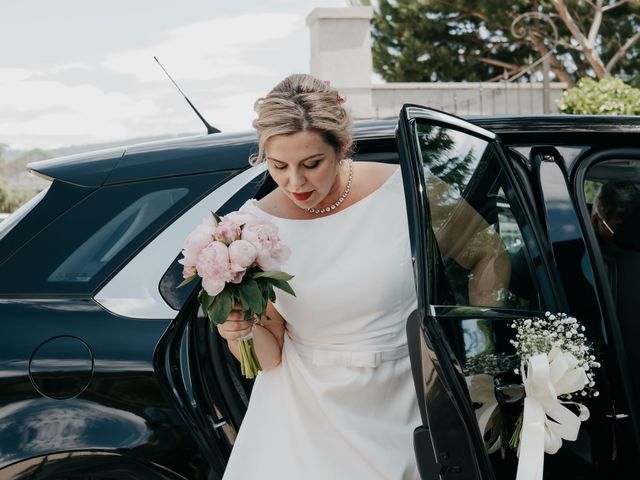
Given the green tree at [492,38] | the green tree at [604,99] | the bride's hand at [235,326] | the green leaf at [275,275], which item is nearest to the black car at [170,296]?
the bride's hand at [235,326]

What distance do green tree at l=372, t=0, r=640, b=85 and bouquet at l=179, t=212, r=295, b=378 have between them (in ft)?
55.7

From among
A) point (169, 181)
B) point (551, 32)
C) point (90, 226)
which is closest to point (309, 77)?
point (169, 181)

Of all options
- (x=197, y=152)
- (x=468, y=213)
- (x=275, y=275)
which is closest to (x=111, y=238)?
(x=197, y=152)

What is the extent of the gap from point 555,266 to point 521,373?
506 millimetres

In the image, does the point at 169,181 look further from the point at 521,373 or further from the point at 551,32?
the point at 551,32

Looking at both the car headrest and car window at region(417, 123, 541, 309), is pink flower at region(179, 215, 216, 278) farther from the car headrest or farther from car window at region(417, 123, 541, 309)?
the car headrest

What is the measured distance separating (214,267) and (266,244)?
14cm

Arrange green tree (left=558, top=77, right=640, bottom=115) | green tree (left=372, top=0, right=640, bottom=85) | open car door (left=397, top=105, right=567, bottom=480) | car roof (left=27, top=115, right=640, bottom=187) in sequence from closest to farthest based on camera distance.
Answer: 1. open car door (left=397, top=105, right=567, bottom=480)
2. car roof (left=27, top=115, right=640, bottom=187)
3. green tree (left=558, top=77, right=640, bottom=115)
4. green tree (left=372, top=0, right=640, bottom=85)

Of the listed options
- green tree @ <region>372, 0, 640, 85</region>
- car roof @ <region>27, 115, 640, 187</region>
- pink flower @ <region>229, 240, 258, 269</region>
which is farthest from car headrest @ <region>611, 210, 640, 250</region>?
green tree @ <region>372, 0, 640, 85</region>

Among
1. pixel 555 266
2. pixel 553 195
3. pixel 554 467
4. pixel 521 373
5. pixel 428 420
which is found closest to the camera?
pixel 428 420

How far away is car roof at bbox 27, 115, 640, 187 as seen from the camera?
2.39 m

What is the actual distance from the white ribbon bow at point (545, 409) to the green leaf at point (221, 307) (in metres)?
0.64

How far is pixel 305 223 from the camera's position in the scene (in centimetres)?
221

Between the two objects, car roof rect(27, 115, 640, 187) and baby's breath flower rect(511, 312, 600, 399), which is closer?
baby's breath flower rect(511, 312, 600, 399)
